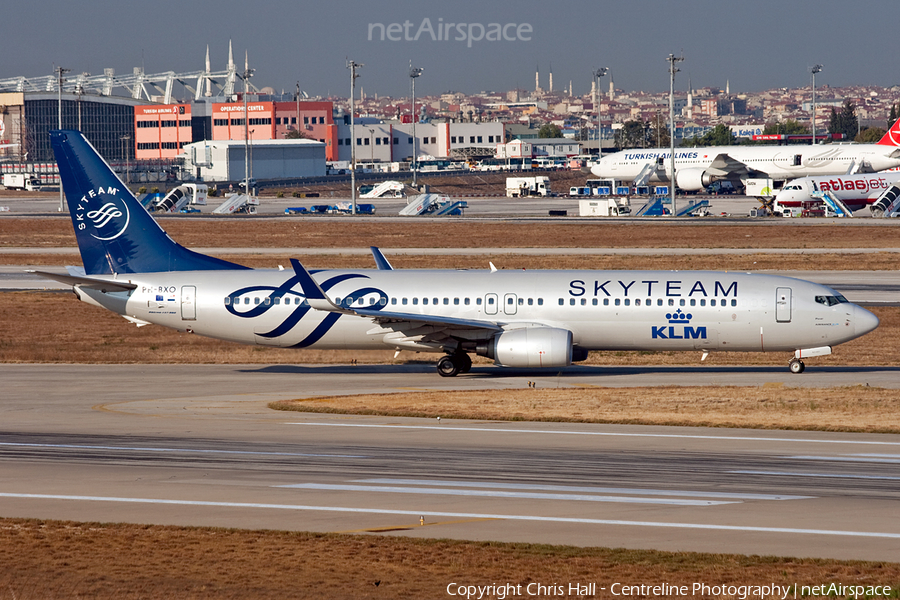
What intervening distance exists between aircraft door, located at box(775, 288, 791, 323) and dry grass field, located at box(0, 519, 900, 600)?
74.9 feet

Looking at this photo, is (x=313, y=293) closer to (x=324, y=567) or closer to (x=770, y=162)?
(x=324, y=567)

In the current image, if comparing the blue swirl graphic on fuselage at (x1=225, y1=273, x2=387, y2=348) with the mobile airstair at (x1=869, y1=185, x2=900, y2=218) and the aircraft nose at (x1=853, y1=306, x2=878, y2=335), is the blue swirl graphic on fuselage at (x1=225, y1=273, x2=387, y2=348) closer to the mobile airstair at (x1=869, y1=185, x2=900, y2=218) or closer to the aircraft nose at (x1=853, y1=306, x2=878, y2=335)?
the aircraft nose at (x1=853, y1=306, x2=878, y2=335)

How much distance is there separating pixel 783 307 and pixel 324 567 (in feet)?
85.4

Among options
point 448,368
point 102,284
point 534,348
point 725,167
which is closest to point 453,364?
point 448,368

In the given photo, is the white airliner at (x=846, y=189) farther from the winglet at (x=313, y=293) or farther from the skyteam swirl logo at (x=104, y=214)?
the skyteam swirl logo at (x=104, y=214)

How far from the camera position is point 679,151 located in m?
149

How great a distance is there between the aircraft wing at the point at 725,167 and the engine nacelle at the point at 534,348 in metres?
113

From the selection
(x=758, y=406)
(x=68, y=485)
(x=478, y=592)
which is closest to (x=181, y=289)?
(x=68, y=485)

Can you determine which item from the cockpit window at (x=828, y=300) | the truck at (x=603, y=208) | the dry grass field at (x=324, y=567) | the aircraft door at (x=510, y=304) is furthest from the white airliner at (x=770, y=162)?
the dry grass field at (x=324, y=567)

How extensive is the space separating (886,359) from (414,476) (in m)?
27.0

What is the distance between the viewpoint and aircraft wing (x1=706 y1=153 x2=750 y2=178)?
5674 inches

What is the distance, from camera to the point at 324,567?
15492 millimetres

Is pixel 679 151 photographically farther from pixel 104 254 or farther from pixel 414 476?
pixel 414 476

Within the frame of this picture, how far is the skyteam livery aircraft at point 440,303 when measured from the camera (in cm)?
3722
